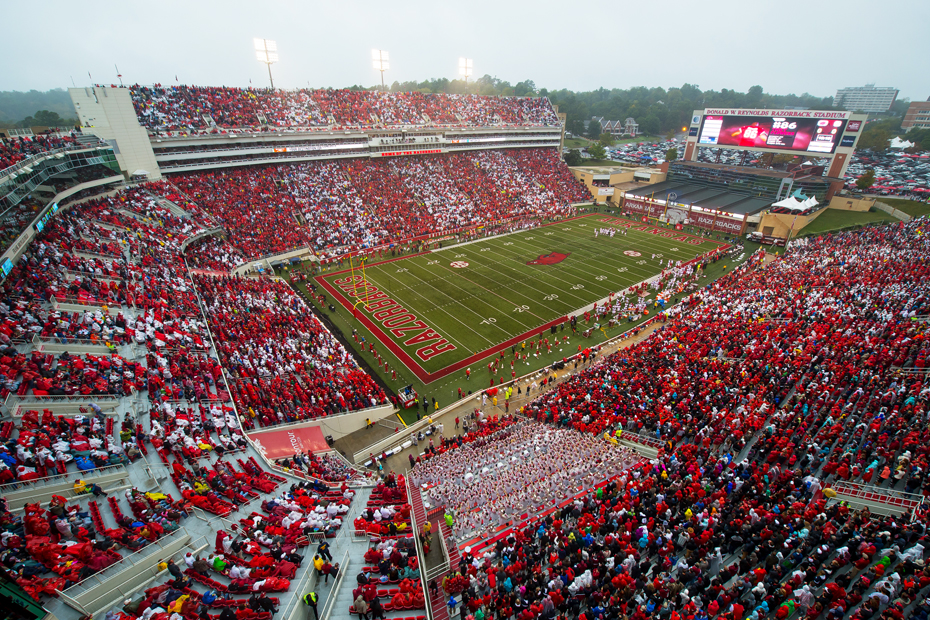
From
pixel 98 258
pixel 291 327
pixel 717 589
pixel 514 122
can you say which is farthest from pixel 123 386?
pixel 514 122

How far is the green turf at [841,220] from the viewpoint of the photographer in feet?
128

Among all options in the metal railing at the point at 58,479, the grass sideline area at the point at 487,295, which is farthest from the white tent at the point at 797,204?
the metal railing at the point at 58,479

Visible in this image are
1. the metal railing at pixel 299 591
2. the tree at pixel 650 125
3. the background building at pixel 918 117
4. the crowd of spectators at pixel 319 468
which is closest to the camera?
the metal railing at pixel 299 591

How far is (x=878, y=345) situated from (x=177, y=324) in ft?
87.9

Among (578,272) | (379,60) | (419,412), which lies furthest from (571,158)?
(419,412)

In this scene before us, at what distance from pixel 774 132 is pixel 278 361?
52.6 m

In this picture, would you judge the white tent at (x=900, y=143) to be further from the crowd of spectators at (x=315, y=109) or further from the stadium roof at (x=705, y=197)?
the crowd of spectators at (x=315, y=109)

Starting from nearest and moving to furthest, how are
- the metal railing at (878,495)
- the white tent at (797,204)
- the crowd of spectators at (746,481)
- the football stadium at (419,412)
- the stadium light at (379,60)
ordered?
the crowd of spectators at (746,481) < the football stadium at (419,412) < the metal railing at (878,495) < the white tent at (797,204) < the stadium light at (379,60)

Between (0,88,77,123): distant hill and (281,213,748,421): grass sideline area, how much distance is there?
15795 centimetres

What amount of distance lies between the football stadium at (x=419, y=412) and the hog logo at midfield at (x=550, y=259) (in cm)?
27

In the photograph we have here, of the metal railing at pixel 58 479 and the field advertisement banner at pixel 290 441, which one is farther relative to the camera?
the field advertisement banner at pixel 290 441

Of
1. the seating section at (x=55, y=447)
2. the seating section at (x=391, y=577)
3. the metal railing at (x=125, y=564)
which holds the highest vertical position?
the seating section at (x=55, y=447)

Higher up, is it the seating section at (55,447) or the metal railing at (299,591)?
the seating section at (55,447)

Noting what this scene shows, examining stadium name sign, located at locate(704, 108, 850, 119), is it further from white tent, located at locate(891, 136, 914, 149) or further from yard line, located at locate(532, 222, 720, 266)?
white tent, located at locate(891, 136, 914, 149)
